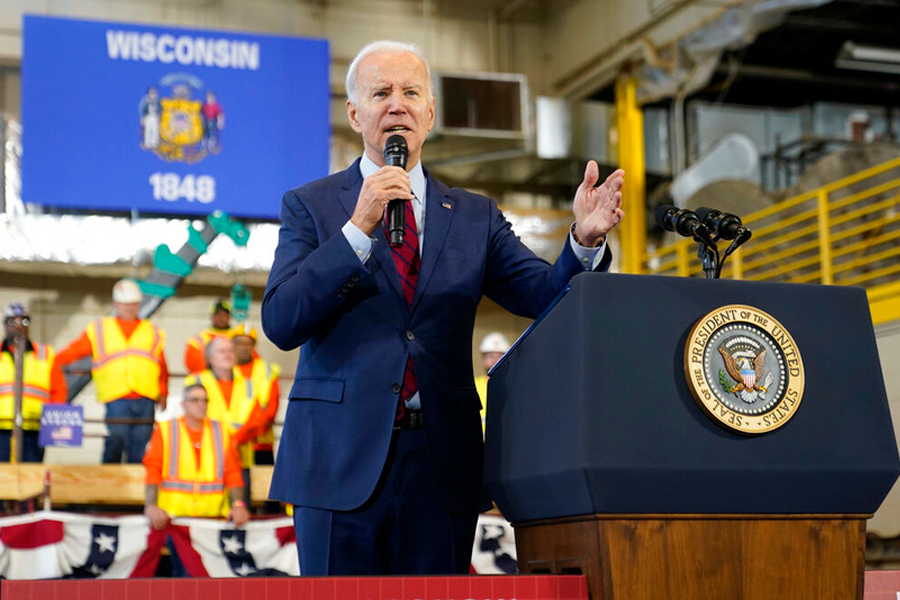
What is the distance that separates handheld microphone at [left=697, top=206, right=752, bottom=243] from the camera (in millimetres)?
1684

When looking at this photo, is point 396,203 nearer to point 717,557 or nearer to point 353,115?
point 353,115

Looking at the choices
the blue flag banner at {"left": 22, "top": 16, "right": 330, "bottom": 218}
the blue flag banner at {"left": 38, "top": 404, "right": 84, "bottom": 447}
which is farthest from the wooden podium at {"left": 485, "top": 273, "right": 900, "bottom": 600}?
the blue flag banner at {"left": 22, "top": 16, "right": 330, "bottom": 218}

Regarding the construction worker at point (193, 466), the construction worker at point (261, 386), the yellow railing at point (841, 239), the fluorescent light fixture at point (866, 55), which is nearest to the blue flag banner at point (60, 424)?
the construction worker at point (193, 466)

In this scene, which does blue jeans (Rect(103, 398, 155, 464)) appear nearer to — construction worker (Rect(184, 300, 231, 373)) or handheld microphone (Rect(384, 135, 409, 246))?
construction worker (Rect(184, 300, 231, 373))

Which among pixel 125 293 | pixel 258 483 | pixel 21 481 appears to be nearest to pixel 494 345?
pixel 258 483

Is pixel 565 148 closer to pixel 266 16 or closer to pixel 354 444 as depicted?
pixel 266 16

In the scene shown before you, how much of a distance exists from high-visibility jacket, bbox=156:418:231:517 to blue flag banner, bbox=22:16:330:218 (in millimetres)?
2791

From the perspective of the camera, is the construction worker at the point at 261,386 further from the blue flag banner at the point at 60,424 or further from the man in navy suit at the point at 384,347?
the man in navy suit at the point at 384,347

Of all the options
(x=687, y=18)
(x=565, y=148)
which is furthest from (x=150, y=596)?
(x=565, y=148)

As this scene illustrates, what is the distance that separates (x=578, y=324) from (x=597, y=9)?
11776 millimetres

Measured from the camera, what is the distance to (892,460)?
1497 mm

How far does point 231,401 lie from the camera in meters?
9.06

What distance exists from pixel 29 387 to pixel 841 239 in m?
6.64

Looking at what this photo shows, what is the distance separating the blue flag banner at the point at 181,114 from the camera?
399 inches
